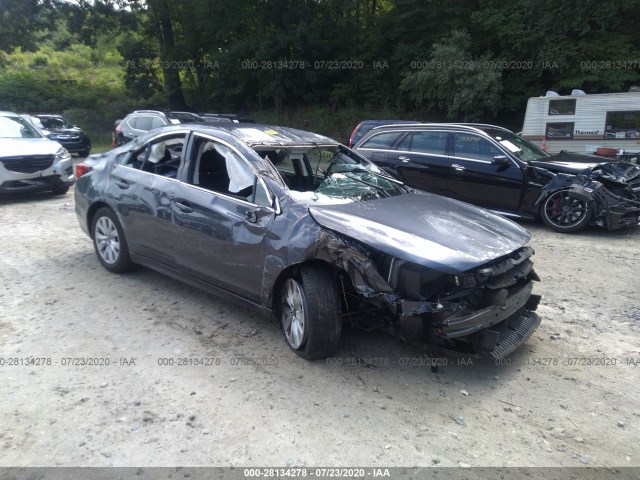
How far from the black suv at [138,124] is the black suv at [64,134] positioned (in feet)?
18.5

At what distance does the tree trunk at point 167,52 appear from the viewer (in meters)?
27.6

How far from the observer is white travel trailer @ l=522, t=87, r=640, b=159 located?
12.3 metres

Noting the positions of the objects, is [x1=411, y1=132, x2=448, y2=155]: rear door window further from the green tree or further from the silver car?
the green tree

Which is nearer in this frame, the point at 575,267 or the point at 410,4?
the point at 575,267

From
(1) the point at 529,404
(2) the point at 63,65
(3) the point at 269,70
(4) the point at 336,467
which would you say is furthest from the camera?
(2) the point at 63,65

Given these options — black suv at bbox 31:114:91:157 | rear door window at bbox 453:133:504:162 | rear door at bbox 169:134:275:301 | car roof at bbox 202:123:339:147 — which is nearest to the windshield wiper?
car roof at bbox 202:123:339:147

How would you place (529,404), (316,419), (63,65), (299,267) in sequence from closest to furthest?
(316,419)
(529,404)
(299,267)
(63,65)

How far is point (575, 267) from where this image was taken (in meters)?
6.41

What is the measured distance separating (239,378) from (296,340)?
51 cm

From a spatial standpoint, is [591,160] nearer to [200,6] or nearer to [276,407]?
[276,407]

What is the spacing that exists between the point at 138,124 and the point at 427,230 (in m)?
12.6

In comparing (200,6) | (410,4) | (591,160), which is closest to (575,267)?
(591,160)

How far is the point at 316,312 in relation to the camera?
3688 mm

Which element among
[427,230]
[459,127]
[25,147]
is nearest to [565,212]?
[459,127]
